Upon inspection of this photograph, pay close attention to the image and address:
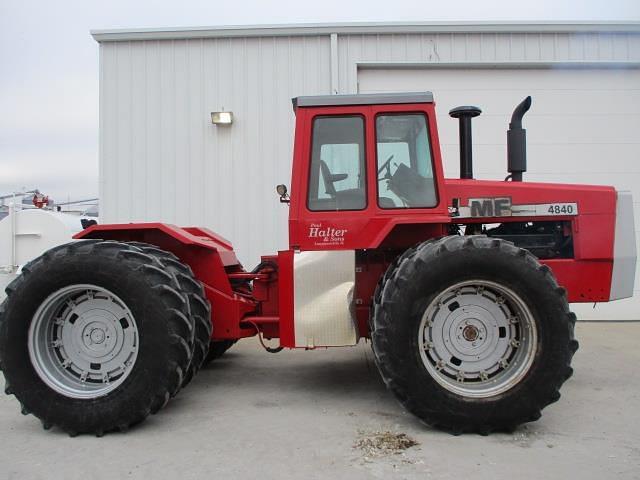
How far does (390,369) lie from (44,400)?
241cm

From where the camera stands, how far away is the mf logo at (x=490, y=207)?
414 cm

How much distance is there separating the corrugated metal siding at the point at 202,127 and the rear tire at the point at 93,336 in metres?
4.16

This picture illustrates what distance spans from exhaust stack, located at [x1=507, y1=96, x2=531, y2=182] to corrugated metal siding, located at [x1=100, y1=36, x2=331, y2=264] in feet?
13.2

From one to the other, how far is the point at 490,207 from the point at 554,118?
16.6ft

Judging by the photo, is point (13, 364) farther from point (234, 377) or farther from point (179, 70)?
point (179, 70)

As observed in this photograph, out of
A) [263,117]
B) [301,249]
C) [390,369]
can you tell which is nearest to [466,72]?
[263,117]

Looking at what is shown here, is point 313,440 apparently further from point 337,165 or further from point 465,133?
point 465,133

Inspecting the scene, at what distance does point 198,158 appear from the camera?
7906 mm

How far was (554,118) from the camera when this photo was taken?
27.1 feet

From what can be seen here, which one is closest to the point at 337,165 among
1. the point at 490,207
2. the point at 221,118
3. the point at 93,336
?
the point at 490,207

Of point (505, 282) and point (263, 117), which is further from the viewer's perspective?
point (263, 117)

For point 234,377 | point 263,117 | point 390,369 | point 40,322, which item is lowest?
point 234,377

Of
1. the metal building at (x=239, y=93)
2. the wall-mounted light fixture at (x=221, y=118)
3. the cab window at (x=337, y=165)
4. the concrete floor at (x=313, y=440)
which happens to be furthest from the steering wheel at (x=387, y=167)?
the wall-mounted light fixture at (x=221, y=118)

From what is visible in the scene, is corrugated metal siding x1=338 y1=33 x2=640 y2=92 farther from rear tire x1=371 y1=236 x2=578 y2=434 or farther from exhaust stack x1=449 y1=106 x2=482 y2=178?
rear tire x1=371 y1=236 x2=578 y2=434
